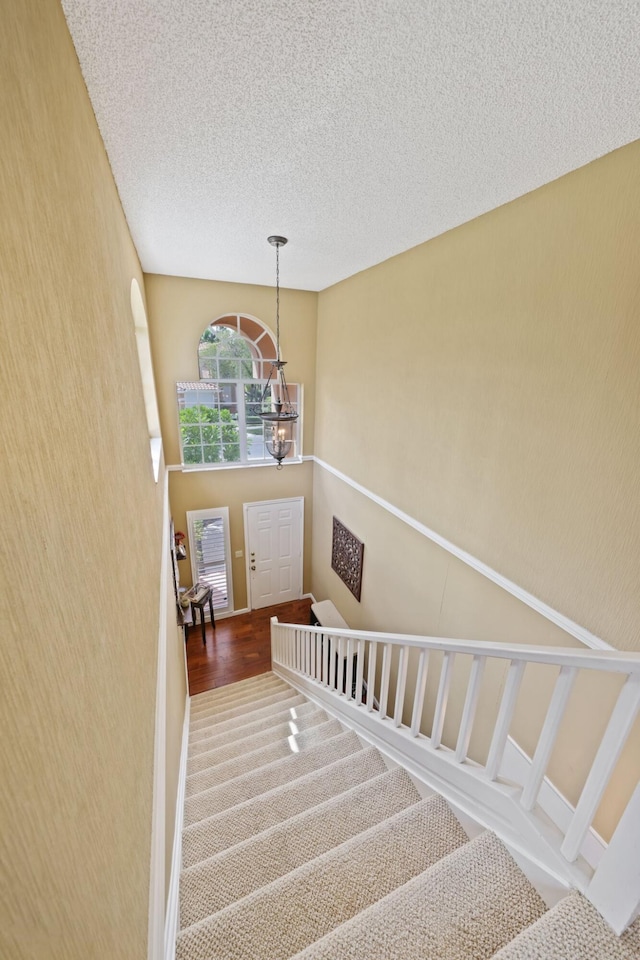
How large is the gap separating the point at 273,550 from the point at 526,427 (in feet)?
14.2

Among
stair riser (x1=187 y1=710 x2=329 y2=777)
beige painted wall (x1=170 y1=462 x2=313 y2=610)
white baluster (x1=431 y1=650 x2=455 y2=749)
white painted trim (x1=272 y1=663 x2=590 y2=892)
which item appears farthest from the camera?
beige painted wall (x1=170 y1=462 x2=313 y2=610)

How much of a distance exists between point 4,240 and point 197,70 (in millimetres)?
1343

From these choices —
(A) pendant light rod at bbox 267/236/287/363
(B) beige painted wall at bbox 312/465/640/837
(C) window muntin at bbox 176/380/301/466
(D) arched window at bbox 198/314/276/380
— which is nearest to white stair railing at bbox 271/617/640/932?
(B) beige painted wall at bbox 312/465/640/837

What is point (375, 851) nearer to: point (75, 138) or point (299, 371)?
point (75, 138)

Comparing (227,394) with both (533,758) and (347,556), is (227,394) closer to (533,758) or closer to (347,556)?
(347,556)

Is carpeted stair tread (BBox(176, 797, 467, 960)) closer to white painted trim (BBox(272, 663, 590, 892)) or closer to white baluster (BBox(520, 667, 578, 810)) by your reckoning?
white painted trim (BBox(272, 663, 590, 892))

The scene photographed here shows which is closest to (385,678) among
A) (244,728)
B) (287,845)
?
(287,845)

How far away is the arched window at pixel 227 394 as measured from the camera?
485cm

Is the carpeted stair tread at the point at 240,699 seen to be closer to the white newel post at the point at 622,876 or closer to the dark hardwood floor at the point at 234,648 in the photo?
the dark hardwood floor at the point at 234,648

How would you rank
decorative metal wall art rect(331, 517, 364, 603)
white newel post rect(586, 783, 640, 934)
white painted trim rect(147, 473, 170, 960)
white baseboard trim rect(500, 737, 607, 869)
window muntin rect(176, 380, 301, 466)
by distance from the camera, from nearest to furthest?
white newel post rect(586, 783, 640, 934) < white painted trim rect(147, 473, 170, 960) < white baseboard trim rect(500, 737, 607, 869) < decorative metal wall art rect(331, 517, 364, 603) < window muntin rect(176, 380, 301, 466)

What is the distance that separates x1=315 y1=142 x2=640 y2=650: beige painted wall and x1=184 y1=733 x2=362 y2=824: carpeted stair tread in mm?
1511

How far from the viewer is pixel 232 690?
4.39 metres

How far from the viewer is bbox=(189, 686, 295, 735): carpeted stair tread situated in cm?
344

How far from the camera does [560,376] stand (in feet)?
6.43
